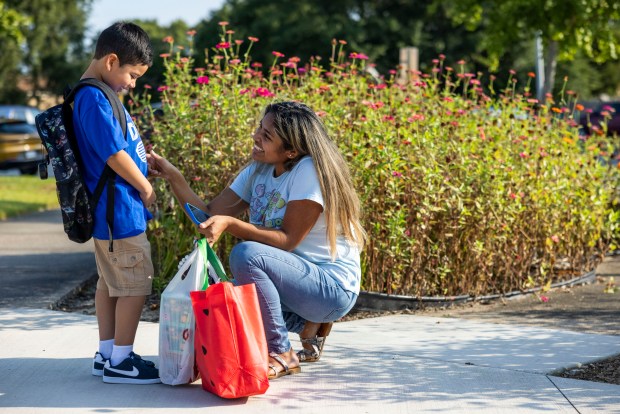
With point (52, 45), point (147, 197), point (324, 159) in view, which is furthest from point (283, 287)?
point (52, 45)

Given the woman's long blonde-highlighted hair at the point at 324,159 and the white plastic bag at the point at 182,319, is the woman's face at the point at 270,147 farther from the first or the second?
the white plastic bag at the point at 182,319

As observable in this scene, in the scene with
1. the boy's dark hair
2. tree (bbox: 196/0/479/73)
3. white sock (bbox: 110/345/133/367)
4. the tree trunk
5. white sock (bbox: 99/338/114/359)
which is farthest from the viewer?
tree (bbox: 196/0/479/73)

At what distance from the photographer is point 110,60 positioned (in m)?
4.17

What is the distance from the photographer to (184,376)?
416cm

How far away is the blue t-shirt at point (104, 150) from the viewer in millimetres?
4035

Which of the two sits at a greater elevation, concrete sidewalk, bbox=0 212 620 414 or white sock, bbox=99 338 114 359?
white sock, bbox=99 338 114 359

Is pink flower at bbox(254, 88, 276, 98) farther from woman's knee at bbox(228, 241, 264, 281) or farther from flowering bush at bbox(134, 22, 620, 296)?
woman's knee at bbox(228, 241, 264, 281)

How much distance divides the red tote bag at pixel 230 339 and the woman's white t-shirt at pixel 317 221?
0.51m

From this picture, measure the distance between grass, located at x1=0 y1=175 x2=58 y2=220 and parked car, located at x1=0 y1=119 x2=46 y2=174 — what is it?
20.5ft

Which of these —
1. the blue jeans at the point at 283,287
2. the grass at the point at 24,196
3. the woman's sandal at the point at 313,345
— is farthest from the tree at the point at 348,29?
the blue jeans at the point at 283,287

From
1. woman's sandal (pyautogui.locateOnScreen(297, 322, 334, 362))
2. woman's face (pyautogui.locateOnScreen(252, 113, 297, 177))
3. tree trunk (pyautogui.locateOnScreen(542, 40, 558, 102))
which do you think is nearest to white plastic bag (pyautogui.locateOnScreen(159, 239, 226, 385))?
woman's face (pyautogui.locateOnScreen(252, 113, 297, 177))

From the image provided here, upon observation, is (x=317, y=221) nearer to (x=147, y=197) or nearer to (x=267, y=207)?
(x=267, y=207)

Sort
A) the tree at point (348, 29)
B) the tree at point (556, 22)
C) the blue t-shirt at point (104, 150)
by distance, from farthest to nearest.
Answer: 1. the tree at point (348, 29)
2. the tree at point (556, 22)
3. the blue t-shirt at point (104, 150)

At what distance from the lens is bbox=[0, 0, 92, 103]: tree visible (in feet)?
172
